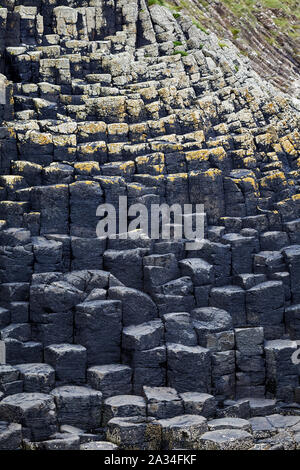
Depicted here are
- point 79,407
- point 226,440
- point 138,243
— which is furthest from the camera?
point 138,243

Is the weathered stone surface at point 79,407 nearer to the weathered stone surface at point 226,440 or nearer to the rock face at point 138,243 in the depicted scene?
the rock face at point 138,243

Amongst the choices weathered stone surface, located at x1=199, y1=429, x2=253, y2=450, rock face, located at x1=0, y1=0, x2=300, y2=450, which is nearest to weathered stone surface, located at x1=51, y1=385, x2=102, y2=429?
rock face, located at x1=0, y1=0, x2=300, y2=450

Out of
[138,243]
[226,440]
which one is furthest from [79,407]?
[138,243]

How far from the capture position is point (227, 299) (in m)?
30.5

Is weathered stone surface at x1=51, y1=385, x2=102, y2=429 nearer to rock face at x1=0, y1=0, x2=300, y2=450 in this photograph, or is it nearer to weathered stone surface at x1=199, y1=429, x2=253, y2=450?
rock face at x1=0, y1=0, x2=300, y2=450

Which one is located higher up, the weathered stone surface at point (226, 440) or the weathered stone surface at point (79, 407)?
the weathered stone surface at point (79, 407)

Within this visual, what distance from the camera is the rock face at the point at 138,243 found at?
26.7 metres

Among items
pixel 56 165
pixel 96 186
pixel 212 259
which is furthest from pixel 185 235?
pixel 56 165

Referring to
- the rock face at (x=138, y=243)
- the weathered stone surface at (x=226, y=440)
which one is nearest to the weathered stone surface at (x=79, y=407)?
the rock face at (x=138, y=243)

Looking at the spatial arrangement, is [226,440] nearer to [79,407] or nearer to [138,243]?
[79,407]

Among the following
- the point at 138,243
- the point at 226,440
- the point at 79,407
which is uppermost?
the point at 138,243

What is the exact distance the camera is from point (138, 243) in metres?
30.4

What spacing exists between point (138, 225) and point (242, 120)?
357 inches

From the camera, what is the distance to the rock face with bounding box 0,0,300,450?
2667 cm
